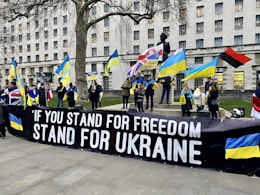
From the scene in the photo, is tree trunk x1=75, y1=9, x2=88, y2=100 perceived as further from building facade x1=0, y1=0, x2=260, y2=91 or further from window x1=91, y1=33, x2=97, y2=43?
window x1=91, y1=33, x2=97, y2=43

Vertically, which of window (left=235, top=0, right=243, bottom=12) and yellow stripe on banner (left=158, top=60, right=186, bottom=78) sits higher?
window (left=235, top=0, right=243, bottom=12)

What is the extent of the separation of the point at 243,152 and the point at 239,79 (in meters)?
41.1

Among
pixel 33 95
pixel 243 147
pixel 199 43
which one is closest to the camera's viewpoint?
pixel 243 147

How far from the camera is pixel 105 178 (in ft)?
16.5

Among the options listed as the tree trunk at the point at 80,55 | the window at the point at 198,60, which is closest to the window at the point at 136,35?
the window at the point at 198,60

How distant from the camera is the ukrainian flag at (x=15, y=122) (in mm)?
8610

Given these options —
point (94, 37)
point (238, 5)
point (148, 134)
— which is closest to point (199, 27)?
point (238, 5)

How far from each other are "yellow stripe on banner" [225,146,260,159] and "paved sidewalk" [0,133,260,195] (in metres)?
0.39

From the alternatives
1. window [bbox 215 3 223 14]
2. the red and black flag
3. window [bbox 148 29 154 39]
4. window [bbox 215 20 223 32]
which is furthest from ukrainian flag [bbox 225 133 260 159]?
window [bbox 148 29 154 39]

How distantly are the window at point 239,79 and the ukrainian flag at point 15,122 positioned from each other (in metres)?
40.3

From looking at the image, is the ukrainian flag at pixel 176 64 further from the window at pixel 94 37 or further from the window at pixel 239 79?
the window at pixel 94 37

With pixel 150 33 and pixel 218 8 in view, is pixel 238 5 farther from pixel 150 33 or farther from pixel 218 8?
pixel 150 33

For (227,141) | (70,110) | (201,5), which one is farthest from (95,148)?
(201,5)

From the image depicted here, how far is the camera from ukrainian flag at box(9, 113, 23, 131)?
8.61 m
